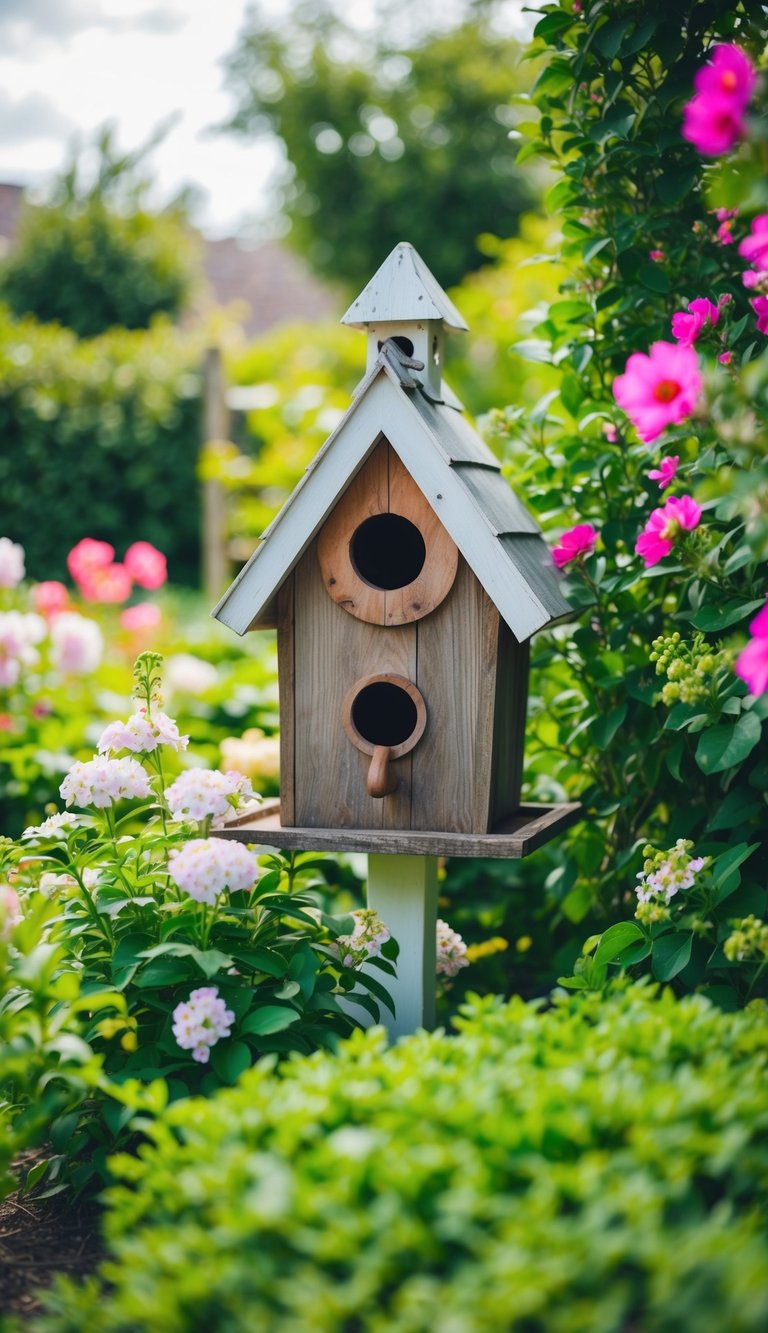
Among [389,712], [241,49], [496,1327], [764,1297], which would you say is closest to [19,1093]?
[389,712]

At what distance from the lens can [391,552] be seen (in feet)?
8.87

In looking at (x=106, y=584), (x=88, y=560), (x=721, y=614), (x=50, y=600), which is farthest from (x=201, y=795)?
(x=88, y=560)

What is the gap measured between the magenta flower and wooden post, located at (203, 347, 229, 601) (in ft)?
21.3

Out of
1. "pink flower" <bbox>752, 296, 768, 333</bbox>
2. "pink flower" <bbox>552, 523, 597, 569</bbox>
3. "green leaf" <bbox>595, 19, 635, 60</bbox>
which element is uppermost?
"green leaf" <bbox>595, 19, 635, 60</bbox>

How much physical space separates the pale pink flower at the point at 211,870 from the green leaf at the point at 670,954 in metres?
0.79

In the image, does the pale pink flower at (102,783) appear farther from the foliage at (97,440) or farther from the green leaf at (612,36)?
the foliage at (97,440)

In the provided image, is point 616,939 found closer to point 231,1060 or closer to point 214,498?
point 231,1060

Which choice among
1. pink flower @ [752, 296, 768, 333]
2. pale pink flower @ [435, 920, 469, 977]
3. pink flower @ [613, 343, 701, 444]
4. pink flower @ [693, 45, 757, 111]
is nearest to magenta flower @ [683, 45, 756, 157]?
pink flower @ [693, 45, 757, 111]

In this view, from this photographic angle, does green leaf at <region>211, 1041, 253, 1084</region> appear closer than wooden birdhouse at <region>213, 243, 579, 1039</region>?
Yes

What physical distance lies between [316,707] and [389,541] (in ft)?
1.37

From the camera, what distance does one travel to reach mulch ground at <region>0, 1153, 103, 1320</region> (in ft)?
6.28

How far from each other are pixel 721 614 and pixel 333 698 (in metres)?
0.81

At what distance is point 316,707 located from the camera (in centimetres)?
257

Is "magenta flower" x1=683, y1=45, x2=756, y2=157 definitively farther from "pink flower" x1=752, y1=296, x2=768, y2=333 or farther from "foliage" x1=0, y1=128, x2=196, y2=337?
"foliage" x1=0, y1=128, x2=196, y2=337
